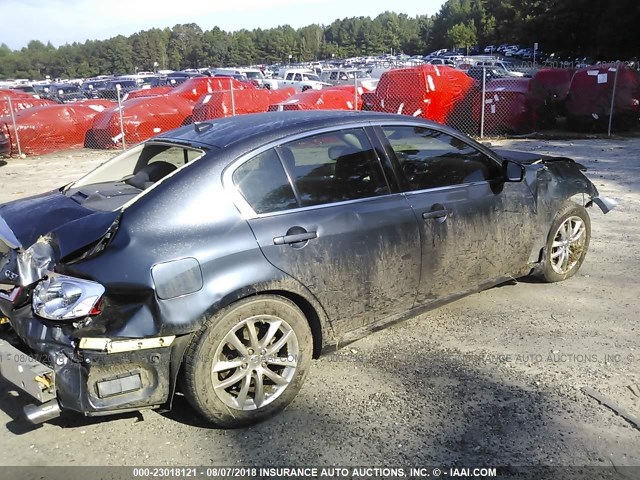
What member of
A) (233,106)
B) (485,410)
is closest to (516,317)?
(485,410)

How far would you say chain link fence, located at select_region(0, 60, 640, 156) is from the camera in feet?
49.3

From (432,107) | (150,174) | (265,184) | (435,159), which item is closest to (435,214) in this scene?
(435,159)

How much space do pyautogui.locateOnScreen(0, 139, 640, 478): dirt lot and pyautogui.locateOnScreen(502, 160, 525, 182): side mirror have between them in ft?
3.53

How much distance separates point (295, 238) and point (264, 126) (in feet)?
2.72

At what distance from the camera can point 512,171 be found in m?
4.35

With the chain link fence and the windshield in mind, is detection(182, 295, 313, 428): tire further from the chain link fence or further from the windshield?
the chain link fence

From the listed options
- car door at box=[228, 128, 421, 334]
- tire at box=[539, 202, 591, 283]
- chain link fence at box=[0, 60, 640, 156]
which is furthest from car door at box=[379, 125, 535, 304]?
chain link fence at box=[0, 60, 640, 156]

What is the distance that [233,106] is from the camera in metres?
15.4

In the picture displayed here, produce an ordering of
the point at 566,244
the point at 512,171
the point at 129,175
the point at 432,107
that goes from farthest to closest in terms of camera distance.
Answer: the point at 432,107, the point at 566,244, the point at 512,171, the point at 129,175

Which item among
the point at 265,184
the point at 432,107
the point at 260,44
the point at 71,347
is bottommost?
the point at 71,347

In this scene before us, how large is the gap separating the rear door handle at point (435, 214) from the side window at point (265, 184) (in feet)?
3.15

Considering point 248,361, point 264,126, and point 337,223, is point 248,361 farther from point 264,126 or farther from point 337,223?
point 264,126

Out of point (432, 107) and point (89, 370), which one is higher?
point (432, 107)

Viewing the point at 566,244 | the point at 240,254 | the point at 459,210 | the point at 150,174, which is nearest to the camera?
the point at 240,254
